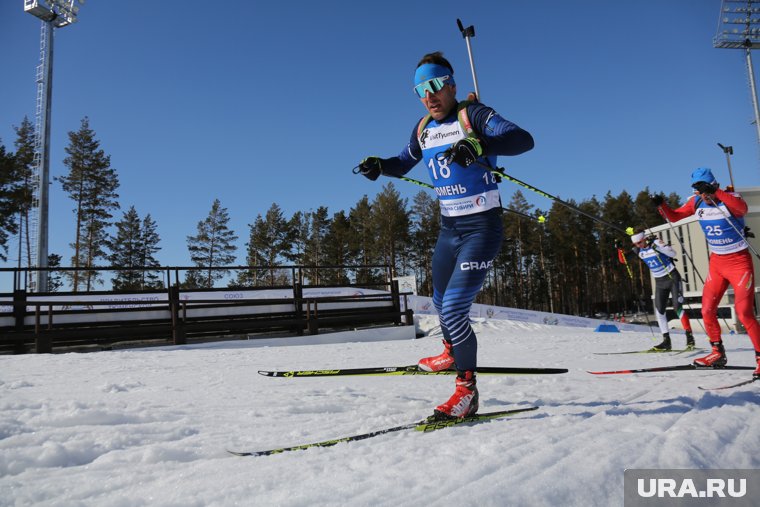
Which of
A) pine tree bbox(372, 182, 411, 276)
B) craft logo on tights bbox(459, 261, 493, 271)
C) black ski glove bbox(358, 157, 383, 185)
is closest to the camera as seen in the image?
craft logo on tights bbox(459, 261, 493, 271)

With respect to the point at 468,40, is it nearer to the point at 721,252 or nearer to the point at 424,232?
the point at 721,252

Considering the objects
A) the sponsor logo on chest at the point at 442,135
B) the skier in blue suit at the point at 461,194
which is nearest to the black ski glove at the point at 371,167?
the skier in blue suit at the point at 461,194

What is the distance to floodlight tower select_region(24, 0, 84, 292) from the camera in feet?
58.0

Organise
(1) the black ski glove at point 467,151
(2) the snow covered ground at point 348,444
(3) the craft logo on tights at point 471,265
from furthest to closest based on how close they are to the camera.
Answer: (3) the craft logo on tights at point 471,265 → (1) the black ski glove at point 467,151 → (2) the snow covered ground at point 348,444

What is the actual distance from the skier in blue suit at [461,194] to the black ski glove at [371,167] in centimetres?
45

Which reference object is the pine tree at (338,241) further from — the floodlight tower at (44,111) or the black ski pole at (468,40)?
the black ski pole at (468,40)

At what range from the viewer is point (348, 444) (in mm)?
2223

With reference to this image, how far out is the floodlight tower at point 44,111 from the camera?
696 inches

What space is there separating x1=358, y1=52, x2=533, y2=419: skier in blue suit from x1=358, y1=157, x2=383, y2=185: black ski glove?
0.45 metres

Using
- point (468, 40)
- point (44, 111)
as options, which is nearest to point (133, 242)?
point (44, 111)

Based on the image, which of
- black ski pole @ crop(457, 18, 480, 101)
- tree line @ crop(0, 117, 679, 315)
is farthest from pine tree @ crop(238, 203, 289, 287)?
black ski pole @ crop(457, 18, 480, 101)

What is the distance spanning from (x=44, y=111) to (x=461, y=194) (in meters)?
22.8

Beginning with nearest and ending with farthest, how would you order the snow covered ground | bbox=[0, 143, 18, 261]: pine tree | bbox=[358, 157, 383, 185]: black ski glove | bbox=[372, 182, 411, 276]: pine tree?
the snow covered ground → bbox=[358, 157, 383, 185]: black ski glove → bbox=[0, 143, 18, 261]: pine tree → bbox=[372, 182, 411, 276]: pine tree

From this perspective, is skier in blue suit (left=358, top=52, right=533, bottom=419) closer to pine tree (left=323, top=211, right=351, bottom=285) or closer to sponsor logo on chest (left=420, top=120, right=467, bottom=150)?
sponsor logo on chest (left=420, top=120, right=467, bottom=150)
